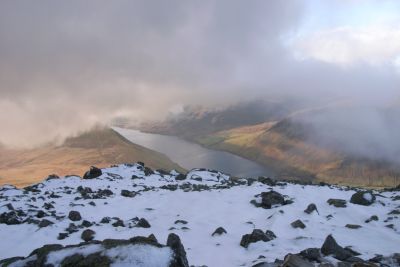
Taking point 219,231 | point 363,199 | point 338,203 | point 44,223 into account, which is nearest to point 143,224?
point 219,231

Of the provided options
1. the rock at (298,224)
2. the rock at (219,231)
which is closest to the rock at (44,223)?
the rock at (219,231)

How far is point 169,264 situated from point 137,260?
1.01 m

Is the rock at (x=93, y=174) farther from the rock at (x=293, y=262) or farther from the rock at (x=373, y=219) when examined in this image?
the rock at (x=293, y=262)

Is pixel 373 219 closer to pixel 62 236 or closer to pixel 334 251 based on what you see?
pixel 334 251

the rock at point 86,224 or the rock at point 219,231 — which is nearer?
the rock at point 219,231

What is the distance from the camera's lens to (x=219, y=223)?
2783 cm

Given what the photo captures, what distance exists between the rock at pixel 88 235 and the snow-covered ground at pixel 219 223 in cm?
24

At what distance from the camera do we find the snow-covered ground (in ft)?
67.4

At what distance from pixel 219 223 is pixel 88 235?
8958 mm

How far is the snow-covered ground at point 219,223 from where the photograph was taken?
67.4ft

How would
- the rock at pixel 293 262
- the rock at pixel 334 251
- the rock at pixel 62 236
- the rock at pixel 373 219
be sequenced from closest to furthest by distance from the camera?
the rock at pixel 293 262 → the rock at pixel 334 251 → the rock at pixel 62 236 → the rock at pixel 373 219

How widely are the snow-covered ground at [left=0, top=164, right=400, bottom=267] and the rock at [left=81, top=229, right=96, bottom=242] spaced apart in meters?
0.24

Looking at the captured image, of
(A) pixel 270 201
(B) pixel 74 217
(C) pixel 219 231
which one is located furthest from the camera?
(A) pixel 270 201

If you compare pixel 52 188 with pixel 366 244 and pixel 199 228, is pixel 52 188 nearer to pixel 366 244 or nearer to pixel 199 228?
pixel 199 228
